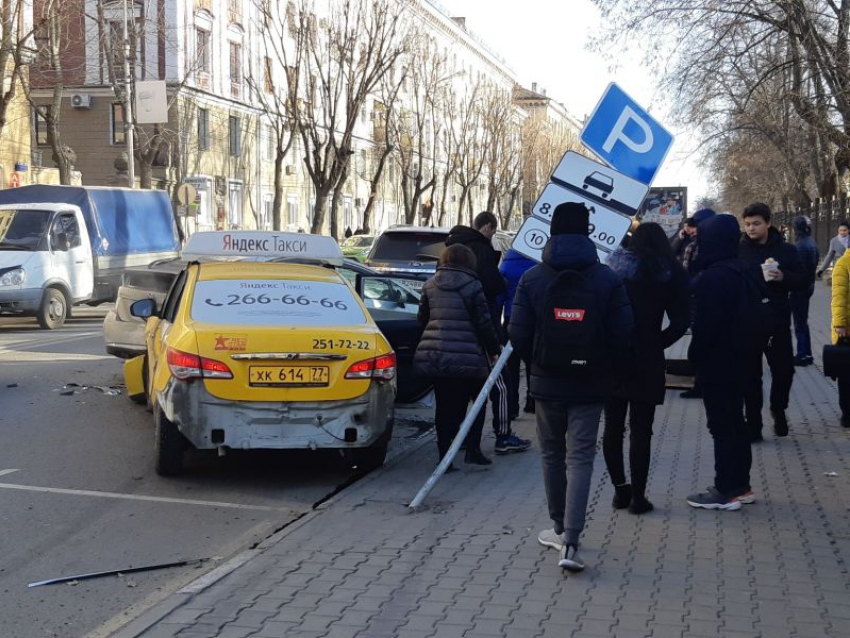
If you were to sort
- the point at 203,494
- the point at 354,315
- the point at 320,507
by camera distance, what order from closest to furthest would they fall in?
the point at 320,507 → the point at 203,494 → the point at 354,315

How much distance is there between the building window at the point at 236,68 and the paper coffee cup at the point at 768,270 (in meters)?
44.8

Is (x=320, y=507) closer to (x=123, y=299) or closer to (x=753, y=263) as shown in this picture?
(x=753, y=263)

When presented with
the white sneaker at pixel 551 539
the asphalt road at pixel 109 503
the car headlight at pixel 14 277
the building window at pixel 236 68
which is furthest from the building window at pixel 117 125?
the white sneaker at pixel 551 539

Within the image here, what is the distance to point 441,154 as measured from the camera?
74812mm

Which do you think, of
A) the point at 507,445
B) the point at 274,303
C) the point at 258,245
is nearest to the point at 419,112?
the point at 258,245

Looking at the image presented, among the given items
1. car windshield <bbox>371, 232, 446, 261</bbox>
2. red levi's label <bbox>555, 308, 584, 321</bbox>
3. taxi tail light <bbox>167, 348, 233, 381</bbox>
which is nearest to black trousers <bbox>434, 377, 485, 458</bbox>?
taxi tail light <bbox>167, 348, 233, 381</bbox>

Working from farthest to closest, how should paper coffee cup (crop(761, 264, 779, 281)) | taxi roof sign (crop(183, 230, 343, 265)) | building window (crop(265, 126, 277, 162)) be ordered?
1. building window (crop(265, 126, 277, 162))
2. taxi roof sign (crop(183, 230, 343, 265))
3. paper coffee cup (crop(761, 264, 779, 281))

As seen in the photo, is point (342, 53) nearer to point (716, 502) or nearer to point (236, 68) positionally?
point (236, 68)

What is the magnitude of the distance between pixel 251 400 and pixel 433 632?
3.27m

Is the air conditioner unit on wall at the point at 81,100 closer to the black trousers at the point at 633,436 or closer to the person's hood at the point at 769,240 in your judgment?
the person's hood at the point at 769,240

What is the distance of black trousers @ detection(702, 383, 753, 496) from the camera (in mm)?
7184

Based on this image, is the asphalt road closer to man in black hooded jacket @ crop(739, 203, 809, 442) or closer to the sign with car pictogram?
the sign with car pictogram

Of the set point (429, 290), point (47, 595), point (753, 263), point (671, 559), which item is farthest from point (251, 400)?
point (753, 263)

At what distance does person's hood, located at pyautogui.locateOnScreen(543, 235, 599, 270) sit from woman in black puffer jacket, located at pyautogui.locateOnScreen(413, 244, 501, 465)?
2.50 m
